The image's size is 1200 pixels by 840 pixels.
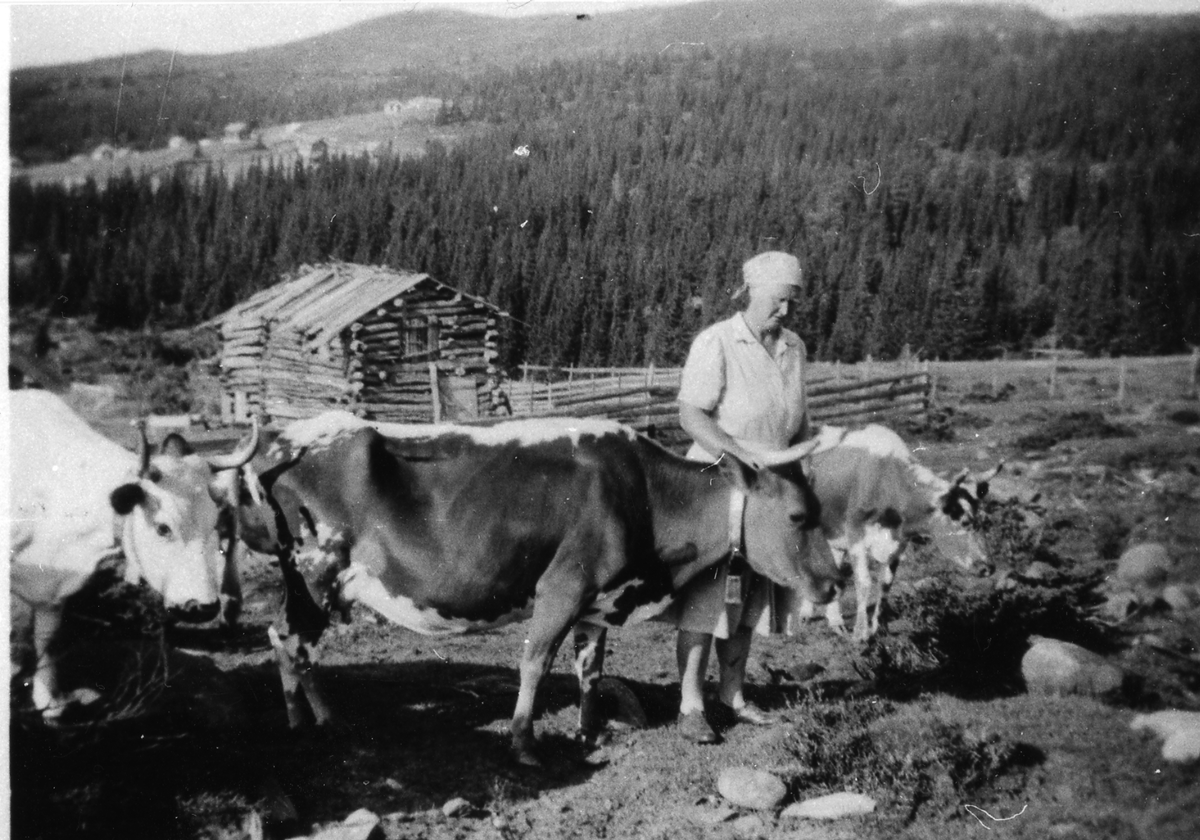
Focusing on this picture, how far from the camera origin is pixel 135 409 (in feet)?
25.2

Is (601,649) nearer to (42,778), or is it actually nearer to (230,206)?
(42,778)

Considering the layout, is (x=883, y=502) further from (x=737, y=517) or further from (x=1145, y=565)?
(x=737, y=517)

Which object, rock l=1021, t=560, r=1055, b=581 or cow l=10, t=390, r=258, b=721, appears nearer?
cow l=10, t=390, r=258, b=721

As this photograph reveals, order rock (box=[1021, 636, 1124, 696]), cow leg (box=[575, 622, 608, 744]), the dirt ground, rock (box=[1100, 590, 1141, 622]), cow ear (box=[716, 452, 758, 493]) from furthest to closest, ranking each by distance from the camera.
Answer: rock (box=[1100, 590, 1141, 622]), rock (box=[1021, 636, 1124, 696]), cow leg (box=[575, 622, 608, 744]), cow ear (box=[716, 452, 758, 493]), the dirt ground

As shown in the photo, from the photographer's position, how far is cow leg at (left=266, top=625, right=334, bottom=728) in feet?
15.0

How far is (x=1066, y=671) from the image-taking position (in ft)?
17.0

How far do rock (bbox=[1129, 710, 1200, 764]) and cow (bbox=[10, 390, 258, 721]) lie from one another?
15.4ft

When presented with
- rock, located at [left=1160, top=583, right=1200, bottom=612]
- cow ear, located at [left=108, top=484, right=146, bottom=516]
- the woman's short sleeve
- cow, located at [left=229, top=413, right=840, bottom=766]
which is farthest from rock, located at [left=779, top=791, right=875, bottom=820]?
rock, located at [left=1160, top=583, right=1200, bottom=612]

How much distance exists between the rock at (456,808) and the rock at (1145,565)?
5.58 meters

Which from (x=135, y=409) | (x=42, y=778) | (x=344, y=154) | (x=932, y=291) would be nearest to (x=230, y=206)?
(x=344, y=154)

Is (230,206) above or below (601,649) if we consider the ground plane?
above

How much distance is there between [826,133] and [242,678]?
247 inches

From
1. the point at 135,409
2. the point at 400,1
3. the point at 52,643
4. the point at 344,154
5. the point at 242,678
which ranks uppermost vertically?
the point at 400,1

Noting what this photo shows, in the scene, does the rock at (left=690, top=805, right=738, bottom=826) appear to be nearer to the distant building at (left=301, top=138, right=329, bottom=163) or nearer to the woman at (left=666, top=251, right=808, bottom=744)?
the woman at (left=666, top=251, right=808, bottom=744)
